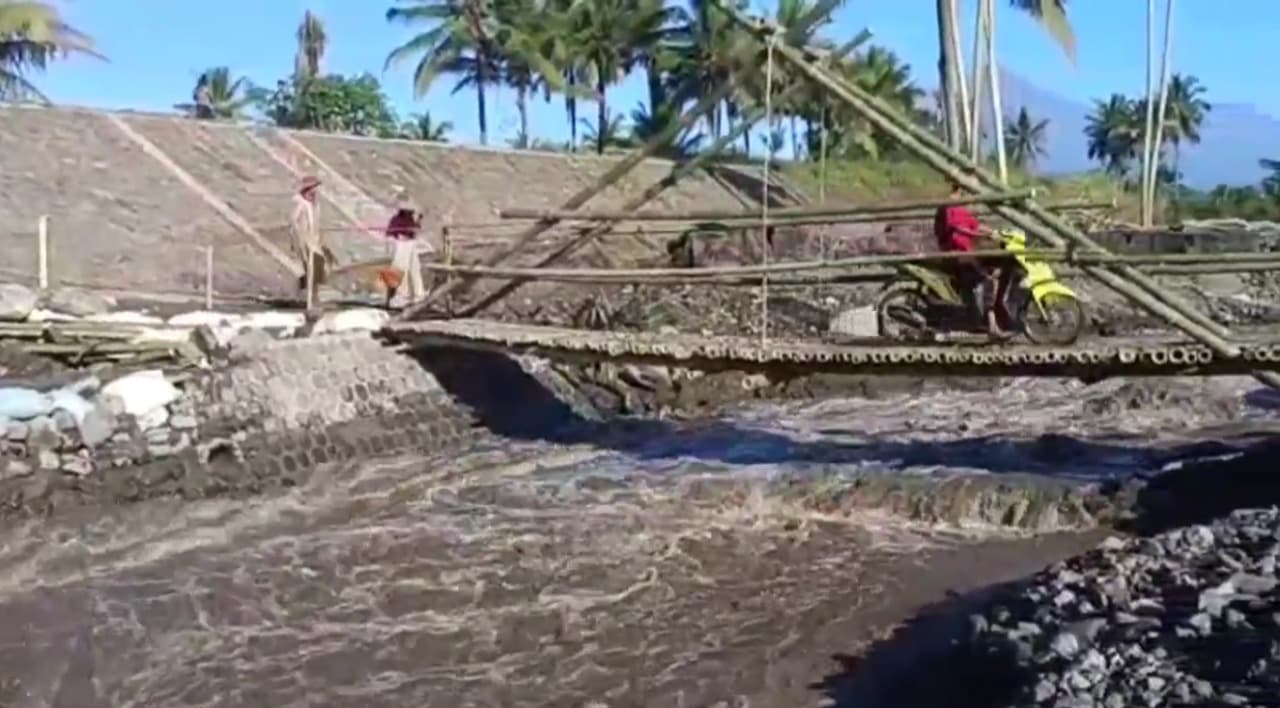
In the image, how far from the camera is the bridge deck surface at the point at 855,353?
8812mm

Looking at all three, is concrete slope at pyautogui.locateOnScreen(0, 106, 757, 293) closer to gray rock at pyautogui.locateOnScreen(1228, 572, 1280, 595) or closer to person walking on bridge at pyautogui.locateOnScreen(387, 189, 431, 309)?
person walking on bridge at pyautogui.locateOnScreen(387, 189, 431, 309)

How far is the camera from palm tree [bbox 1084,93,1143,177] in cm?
4834

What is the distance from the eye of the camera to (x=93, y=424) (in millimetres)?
9508

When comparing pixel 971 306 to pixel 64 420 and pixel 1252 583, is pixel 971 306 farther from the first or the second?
pixel 64 420

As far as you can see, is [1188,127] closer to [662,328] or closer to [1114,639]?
[662,328]

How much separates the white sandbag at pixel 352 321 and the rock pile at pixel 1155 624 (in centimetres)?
645

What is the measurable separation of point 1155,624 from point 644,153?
6240 mm

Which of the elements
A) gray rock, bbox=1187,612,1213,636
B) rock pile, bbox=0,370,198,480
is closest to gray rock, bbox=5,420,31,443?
rock pile, bbox=0,370,198,480

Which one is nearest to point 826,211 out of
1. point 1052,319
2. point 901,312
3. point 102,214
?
point 1052,319

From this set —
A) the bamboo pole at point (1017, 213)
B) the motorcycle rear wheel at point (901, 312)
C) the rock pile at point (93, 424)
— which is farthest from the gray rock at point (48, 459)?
the motorcycle rear wheel at point (901, 312)

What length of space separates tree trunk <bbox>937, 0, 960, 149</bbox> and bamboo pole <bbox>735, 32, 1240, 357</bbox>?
1323 centimetres

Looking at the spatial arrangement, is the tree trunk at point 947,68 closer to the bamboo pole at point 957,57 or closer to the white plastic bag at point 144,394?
the bamboo pole at point 957,57

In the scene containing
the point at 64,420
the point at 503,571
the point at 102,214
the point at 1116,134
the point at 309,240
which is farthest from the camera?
the point at 1116,134

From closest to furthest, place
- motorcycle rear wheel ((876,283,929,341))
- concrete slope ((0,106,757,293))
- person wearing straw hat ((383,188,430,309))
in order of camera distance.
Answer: motorcycle rear wheel ((876,283,929,341))
person wearing straw hat ((383,188,430,309))
concrete slope ((0,106,757,293))
